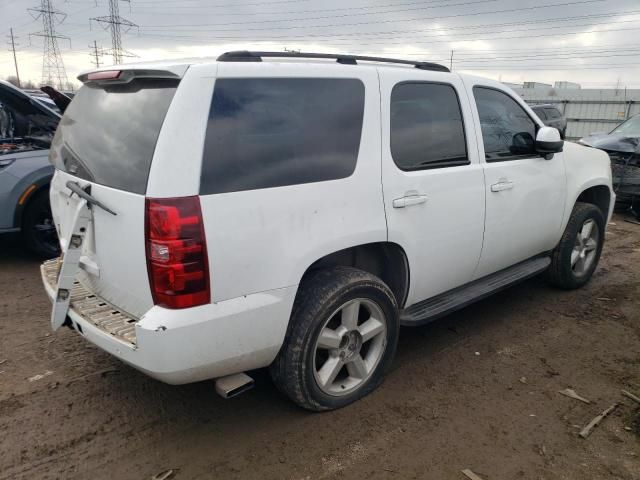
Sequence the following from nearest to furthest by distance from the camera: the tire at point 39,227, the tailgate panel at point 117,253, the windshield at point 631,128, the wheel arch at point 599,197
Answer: the tailgate panel at point 117,253 → the wheel arch at point 599,197 → the tire at point 39,227 → the windshield at point 631,128

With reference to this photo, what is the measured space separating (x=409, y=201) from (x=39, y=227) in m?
4.27

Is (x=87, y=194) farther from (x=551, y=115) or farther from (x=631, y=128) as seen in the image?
(x=551, y=115)

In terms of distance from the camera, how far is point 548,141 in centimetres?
402

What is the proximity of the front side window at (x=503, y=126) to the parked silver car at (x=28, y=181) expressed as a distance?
4.41 meters

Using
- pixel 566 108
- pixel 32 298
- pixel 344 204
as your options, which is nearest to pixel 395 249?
pixel 344 204

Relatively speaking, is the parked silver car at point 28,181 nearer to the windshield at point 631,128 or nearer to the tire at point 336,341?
the tire at point 336,341

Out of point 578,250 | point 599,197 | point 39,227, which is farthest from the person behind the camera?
point 39,227

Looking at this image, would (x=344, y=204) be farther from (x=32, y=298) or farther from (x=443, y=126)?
(x=32, y=298)

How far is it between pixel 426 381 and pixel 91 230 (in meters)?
2.26

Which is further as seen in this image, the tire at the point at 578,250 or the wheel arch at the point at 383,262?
the tire at the point at 578,250

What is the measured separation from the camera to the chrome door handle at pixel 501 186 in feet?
12.0

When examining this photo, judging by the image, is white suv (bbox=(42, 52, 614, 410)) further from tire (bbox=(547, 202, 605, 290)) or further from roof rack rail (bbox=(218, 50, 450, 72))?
tire (bbox=(547, 202, 605, 290))

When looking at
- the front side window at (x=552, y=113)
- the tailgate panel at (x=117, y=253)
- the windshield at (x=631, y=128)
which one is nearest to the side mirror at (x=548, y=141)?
the tailgate panel at (x=117, y=253)

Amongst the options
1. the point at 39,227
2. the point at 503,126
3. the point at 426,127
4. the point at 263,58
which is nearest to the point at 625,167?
the point at 503,126
